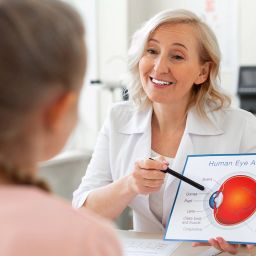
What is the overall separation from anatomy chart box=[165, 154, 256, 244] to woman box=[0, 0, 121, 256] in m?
0.75

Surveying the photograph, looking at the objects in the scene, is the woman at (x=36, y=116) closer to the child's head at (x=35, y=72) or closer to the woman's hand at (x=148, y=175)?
the child's head at (x=35, y=72)

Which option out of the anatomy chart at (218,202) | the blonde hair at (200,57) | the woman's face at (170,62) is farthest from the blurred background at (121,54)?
the anatomy chart at (218,202)

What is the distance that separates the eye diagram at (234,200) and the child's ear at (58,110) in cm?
84

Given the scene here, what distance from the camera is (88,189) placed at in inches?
67.5

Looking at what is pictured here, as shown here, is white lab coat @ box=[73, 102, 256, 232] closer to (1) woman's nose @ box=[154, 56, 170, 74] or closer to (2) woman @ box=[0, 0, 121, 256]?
(1) woman's nose @ box=[154, 56, 170, 74]

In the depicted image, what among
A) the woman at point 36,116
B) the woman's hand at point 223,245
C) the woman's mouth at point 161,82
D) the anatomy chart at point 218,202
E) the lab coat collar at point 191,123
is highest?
the woman at point 36,116

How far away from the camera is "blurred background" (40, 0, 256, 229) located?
3.03 metres

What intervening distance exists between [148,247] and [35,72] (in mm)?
940

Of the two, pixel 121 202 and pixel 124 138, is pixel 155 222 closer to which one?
pixel 121 202

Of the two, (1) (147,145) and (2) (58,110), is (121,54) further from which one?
(2) (58,110)

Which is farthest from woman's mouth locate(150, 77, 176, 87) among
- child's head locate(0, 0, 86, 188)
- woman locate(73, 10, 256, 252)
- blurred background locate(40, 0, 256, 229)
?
blurred background locate(40, 0, 256, 229)

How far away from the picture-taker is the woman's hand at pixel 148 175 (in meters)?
1.45

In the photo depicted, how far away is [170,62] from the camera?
1.71 meters

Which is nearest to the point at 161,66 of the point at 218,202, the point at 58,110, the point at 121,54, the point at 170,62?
the point at 170,62
